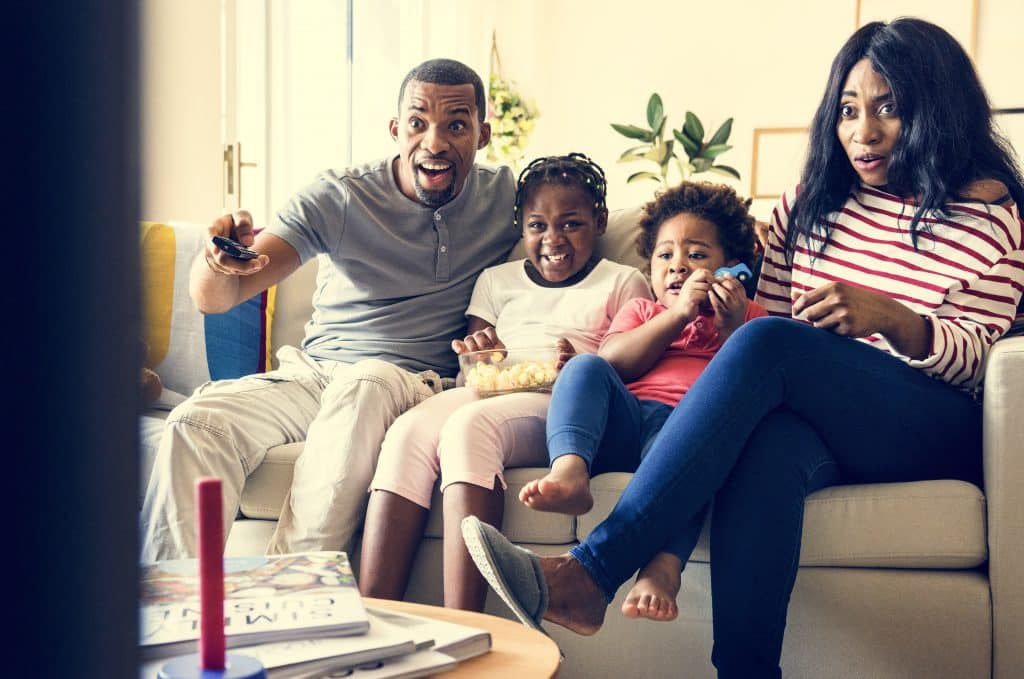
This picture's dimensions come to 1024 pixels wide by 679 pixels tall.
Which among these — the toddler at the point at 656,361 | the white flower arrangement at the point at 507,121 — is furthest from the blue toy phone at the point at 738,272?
the white flower arrangement at the point at 507,121

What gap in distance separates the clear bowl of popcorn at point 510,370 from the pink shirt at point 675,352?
5.8 inches

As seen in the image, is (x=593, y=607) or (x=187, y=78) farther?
(x=187, y=78)

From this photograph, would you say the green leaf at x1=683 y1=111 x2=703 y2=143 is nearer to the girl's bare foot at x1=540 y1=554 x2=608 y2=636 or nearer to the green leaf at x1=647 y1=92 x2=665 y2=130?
the green leaf at x1=647 y1=92 x2=665 y2=130

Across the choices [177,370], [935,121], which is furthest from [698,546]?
[177,370]

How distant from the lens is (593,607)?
1284 millimetres

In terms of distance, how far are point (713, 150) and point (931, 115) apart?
8.89 feet

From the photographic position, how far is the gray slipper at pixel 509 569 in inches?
46.8

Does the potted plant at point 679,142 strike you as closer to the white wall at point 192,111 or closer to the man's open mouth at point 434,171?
the white wall at point 192,111

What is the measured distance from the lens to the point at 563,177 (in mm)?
2033

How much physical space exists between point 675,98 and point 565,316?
321 cm

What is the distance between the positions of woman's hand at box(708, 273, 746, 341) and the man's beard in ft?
2.10

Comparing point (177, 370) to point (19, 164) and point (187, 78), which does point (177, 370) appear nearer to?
point (187, 78)

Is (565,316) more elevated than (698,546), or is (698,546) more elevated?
(565,316)

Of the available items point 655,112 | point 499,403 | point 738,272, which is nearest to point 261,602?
point 499,403
